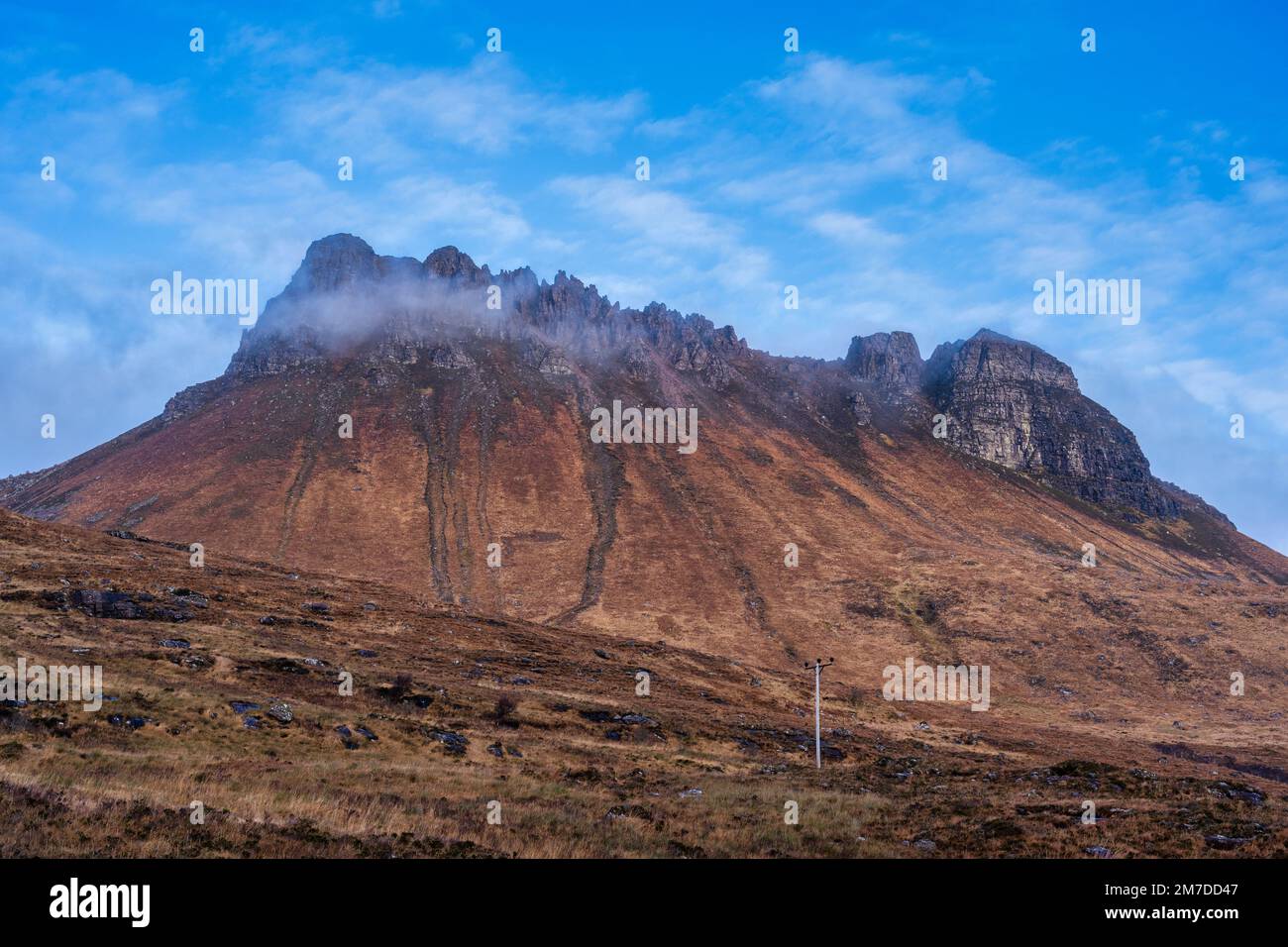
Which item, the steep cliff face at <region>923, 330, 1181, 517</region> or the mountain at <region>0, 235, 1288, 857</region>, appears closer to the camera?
the mountain at <region>0, 235, 1288, 857</region>

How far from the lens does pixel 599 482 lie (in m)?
137

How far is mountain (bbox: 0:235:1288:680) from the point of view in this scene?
106 meters

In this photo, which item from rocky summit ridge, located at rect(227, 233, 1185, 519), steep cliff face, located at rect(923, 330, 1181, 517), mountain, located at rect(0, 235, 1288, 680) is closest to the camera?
mountain, located at rect(0, 235, 1288, 680)

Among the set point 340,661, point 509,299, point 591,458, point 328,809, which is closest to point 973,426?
point 591,458

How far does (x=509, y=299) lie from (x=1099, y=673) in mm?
137697

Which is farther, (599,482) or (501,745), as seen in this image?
(599,482)

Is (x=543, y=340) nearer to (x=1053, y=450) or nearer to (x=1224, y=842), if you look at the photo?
(x=1053, y=450)

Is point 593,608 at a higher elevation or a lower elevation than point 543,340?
lower

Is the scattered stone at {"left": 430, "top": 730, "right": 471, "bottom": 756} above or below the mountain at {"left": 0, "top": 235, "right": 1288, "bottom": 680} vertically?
below
